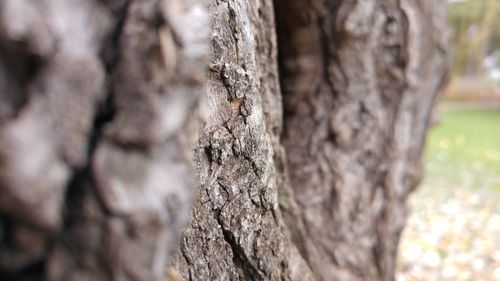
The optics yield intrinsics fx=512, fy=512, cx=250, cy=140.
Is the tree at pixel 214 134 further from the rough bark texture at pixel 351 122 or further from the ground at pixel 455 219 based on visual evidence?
the ground at pixel 455 219

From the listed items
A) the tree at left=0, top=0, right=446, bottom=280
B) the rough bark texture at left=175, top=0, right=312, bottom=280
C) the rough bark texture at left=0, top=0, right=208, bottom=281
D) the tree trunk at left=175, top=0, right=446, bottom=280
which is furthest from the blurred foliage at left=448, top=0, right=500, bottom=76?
the rough bark texture at left=0, top=0, right=208, bottom=281

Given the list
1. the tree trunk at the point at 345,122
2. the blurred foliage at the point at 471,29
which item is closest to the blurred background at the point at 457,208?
the tree trunk at the point at 345,122

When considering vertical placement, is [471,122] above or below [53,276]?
above

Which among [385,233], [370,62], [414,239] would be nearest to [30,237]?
[370,62]

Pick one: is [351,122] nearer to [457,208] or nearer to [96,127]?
[96,127]

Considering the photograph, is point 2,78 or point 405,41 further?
point 405,41

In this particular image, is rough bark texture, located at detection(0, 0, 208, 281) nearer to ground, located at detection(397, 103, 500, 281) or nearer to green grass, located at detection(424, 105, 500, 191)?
ground, located at detection(397, 103, 500, 281)

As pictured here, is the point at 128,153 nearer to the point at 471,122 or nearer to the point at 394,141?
the point at 394,141
